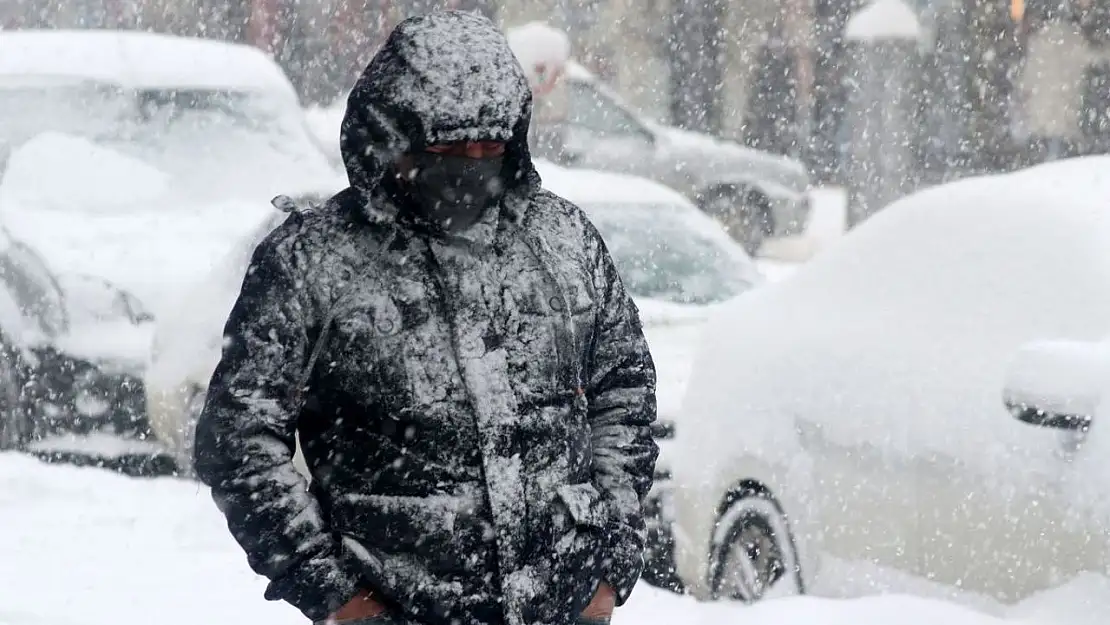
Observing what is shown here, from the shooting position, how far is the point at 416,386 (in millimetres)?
2980

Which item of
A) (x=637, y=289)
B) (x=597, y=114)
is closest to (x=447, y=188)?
(x=637, y=289)

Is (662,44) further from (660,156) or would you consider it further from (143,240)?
(143,240)

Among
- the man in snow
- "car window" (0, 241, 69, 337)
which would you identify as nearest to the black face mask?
the man in snow

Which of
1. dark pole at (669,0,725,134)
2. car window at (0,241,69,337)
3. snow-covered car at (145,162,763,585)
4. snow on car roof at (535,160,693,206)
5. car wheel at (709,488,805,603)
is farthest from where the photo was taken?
dark pole at (669,0,725,134)

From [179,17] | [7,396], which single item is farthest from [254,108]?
[179,17]

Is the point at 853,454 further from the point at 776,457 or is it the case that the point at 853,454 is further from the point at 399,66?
the point at 399,66

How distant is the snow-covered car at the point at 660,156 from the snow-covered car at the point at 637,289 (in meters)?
9.16

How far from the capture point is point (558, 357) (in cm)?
310

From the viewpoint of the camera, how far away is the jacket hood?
3025 mm

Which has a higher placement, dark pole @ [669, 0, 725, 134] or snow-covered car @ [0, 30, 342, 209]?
snow-covered car @ [0, 30, 342, 209]

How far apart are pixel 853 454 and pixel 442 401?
2.85 metres

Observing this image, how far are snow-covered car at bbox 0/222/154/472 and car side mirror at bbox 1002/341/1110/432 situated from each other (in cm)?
551

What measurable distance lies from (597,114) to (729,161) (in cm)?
143

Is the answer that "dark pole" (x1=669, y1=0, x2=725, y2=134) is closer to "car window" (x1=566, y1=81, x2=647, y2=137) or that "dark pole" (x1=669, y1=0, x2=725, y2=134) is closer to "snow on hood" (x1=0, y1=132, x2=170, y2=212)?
"car window" (x1=566, y1=81, x2=647, y2=137)
